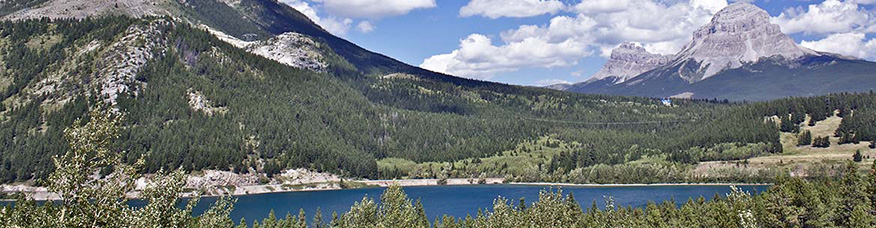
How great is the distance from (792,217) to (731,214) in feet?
83.2

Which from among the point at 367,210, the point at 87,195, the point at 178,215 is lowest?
the point at 367,210

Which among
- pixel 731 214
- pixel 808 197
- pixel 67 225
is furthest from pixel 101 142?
pixel 808 197

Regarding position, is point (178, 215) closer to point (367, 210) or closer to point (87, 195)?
point (87, 195)

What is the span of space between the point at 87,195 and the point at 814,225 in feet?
379

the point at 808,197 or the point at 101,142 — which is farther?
the point at 808,197

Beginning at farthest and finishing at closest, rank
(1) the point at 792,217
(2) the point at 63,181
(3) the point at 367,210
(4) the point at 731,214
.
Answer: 1. (1) the point at 792,217
2. (4) the point at 731,214
3. (3) the point at 367,210
4. (2) the point at 63,181

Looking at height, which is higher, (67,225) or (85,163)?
(85,163)

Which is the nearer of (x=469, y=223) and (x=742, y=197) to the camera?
(x=469, y=223)

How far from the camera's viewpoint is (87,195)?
27078 mm

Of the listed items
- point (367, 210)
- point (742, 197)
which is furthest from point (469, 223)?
point (742, 197)

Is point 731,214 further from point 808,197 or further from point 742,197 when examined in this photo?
point 742,197

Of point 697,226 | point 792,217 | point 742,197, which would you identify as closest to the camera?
point 697,226

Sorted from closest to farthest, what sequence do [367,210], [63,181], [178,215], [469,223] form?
1. [63,181]
2. [178,215]
3. [367,210]
4. [469,223]

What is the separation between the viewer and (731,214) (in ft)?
328
